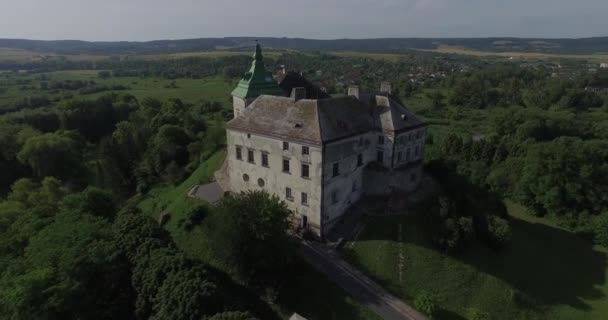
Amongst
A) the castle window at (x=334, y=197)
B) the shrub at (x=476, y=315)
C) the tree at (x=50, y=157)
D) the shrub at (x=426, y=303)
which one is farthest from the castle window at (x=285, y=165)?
the tree at (x=50, y=157)

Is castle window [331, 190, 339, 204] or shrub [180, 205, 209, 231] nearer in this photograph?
castle window [331, 190, 339, 204]

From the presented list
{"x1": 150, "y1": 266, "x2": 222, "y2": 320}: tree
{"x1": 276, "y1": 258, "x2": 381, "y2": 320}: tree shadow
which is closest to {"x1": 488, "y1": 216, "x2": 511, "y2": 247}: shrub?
{"x1": 276, "y1": 258, "x2": 381, "y2": 320}: tree shadow

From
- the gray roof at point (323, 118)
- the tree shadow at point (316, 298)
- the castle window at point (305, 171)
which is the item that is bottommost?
the tree shadow at point (316, 298)

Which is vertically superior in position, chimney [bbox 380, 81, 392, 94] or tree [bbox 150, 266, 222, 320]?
chimney [bbox 380, 81, 392, 94]

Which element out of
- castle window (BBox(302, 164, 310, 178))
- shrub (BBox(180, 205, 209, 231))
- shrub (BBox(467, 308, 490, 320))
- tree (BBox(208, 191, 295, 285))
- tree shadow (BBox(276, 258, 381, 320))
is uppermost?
castle window (BBox(302, 164, 310, 178))

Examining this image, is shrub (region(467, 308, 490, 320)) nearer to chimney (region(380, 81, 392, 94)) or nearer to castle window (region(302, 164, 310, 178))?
castle window (region(302, 164, 310, 178))

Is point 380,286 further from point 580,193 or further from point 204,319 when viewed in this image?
point 580,193

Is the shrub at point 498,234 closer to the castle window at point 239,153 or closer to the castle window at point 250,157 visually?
the castle window at point 250,157
